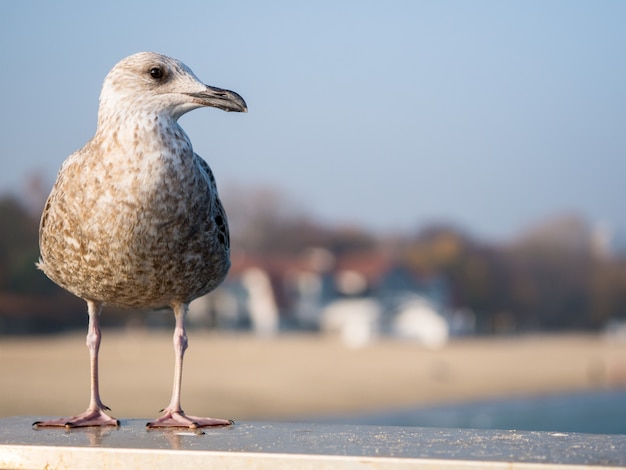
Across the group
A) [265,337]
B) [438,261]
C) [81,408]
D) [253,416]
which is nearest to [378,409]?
[253,416]

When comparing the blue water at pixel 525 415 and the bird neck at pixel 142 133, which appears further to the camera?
the blue water at pixel 525 415

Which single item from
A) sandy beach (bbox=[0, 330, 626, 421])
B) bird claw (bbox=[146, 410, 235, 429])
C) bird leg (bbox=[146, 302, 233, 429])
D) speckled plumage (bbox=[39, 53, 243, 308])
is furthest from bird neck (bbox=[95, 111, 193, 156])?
sandy beach (bbox=[0, 330, 626, 421])

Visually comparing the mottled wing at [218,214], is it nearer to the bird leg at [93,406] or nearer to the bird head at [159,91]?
the bird head at [159,91]

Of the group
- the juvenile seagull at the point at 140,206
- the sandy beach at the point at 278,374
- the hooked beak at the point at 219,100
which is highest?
the hooked beak at the point at 219,100

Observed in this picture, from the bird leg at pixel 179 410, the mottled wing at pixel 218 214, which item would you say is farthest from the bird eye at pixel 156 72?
the bird leg at pixel 179 410

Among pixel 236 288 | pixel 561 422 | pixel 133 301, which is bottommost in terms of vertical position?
pixel 561 422

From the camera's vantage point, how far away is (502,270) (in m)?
103

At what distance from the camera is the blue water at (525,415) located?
107ft

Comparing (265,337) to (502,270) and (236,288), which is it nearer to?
(236,288)

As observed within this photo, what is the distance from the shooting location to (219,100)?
4809mm

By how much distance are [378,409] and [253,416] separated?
18.0 feet

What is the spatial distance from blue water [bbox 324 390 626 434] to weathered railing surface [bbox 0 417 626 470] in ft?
85.8

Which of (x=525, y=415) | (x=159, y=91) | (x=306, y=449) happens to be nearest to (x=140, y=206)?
(x=159, y=91)

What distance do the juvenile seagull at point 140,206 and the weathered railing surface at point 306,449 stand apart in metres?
0.45
